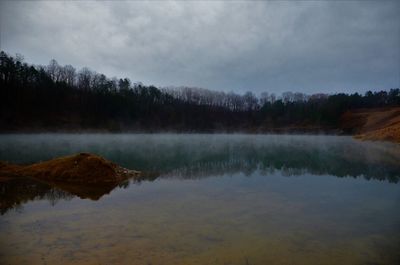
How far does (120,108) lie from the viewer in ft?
271

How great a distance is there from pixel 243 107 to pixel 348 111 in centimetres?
5255

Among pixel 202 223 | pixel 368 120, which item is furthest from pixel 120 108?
pixel 202 223

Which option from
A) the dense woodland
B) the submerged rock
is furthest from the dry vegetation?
the submerged rock

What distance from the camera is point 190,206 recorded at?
9.24m

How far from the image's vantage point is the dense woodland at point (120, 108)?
6669 centimetres

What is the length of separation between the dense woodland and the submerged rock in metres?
50.2

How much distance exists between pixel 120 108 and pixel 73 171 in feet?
234

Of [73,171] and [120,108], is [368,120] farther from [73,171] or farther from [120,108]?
[73,171]

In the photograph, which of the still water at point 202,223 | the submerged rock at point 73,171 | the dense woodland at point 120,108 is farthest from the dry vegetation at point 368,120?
the submerged rock at point 73,171

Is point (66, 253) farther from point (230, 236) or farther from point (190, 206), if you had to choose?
point (190, 206)

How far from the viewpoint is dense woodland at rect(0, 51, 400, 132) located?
6669 cm

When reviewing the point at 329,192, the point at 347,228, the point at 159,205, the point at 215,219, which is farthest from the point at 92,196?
the point at 329,192

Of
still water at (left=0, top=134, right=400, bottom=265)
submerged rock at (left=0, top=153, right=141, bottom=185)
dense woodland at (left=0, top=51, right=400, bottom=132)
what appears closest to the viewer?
still water at (left=0, top=134, right=400, bottom=265)

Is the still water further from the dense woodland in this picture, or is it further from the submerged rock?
the dense woodland
